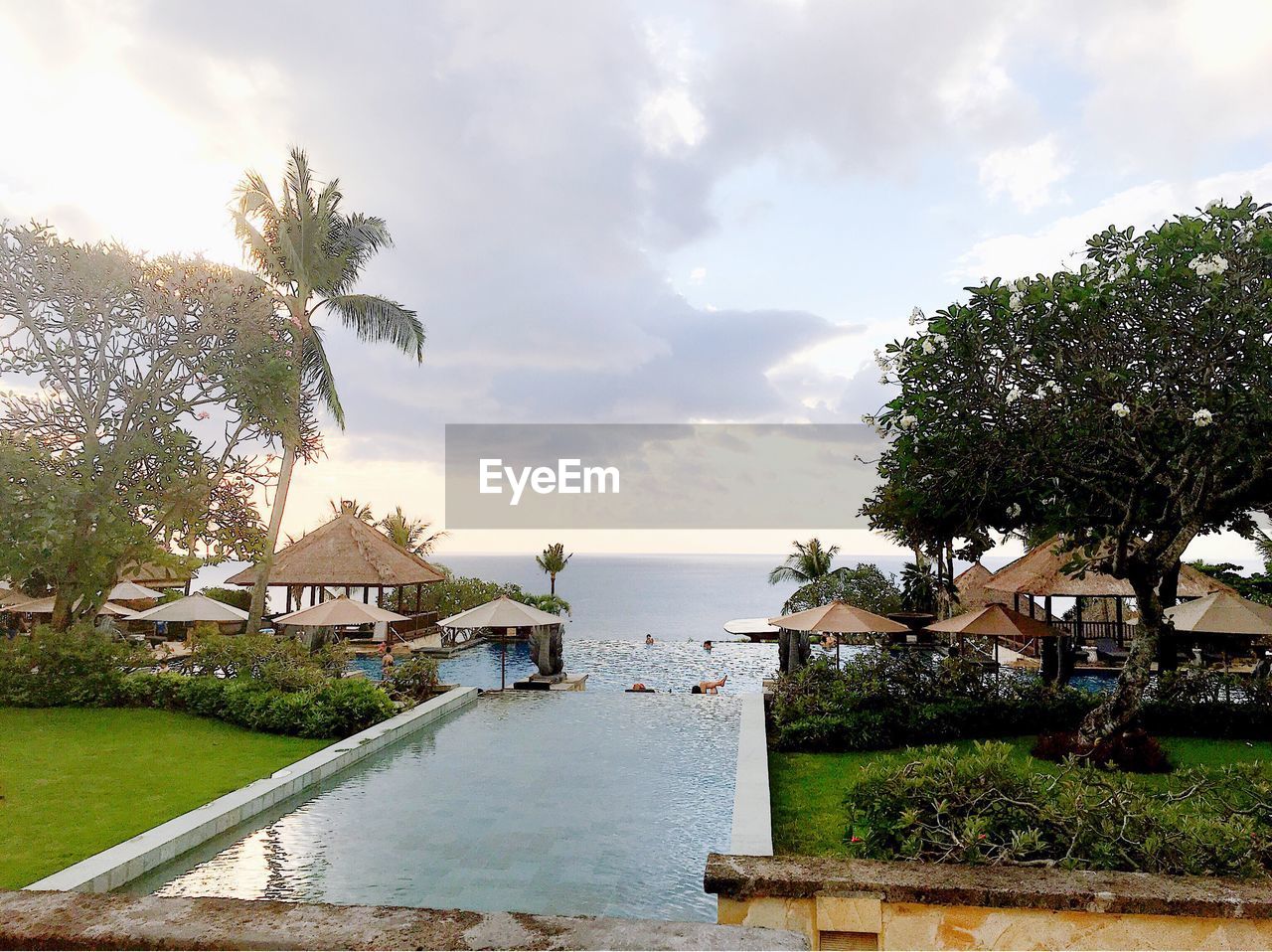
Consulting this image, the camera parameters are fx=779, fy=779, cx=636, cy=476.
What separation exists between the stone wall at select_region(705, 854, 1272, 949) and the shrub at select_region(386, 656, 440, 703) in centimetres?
1340

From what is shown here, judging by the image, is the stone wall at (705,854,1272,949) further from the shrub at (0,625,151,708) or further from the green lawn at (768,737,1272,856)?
the shrub at (0,625,151,708)

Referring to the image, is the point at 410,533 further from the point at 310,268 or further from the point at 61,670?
the point at 61,670

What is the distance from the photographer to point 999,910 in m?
3.50

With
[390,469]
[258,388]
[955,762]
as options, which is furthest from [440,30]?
[390,469]

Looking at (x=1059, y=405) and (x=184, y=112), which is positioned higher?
(x=184, y=112)

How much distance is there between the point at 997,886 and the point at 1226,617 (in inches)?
576

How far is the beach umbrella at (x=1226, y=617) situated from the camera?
14.3m

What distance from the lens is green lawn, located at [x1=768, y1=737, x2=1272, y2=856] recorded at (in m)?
7.54

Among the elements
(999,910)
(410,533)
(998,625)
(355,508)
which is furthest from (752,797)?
(355,508)

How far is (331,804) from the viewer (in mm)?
9062

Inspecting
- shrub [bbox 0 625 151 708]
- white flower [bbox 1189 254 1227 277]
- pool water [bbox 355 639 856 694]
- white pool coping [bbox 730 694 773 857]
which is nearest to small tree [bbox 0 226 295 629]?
shrub [bbox 0 625 151 708]

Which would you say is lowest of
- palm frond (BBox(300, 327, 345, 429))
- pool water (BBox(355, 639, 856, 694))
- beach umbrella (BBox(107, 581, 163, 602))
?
pool water (BBox(355, 639, 856, 694))

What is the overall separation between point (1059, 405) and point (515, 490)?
1896cm

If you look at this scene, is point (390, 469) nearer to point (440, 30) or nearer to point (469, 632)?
point (469, 632)
